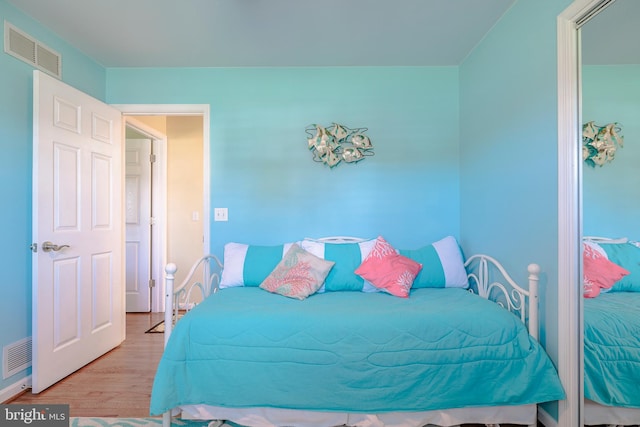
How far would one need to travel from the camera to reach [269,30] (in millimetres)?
2100

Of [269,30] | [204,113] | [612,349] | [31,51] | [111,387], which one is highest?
[269,30]

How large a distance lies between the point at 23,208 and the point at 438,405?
2695 millimetres

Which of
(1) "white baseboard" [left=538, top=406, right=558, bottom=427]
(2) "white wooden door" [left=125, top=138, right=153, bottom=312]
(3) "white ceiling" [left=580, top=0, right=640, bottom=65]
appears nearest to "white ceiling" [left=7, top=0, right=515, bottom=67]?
(3) "white ceiling" [left=580, top=0, right=640, bottom=65]

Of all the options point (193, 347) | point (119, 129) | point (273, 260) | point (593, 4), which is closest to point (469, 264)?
point (273, 260)

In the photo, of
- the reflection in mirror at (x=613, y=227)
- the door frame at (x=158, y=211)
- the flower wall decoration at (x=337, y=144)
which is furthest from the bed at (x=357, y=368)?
the door frame at (x=158, y=211)

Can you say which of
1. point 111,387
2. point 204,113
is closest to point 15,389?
point 111,387

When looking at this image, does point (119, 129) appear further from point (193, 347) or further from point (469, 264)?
point (469, 264)

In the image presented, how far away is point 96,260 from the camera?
2.38 metres

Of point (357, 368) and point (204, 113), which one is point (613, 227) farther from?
point (204, 113)

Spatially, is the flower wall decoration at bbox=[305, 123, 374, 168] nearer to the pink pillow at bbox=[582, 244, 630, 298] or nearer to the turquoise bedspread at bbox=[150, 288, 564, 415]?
Answer: the turquoise bedspread at bbox=[150, 288, 564, 415]

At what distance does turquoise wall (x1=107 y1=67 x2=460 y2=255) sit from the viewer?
8.51ft

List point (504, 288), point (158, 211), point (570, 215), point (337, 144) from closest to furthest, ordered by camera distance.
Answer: point (570, 215) < point (504, 288) < point (337, 144) < point (158, 211)

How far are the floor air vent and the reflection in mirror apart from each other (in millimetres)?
3113

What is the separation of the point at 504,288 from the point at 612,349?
0.60m
